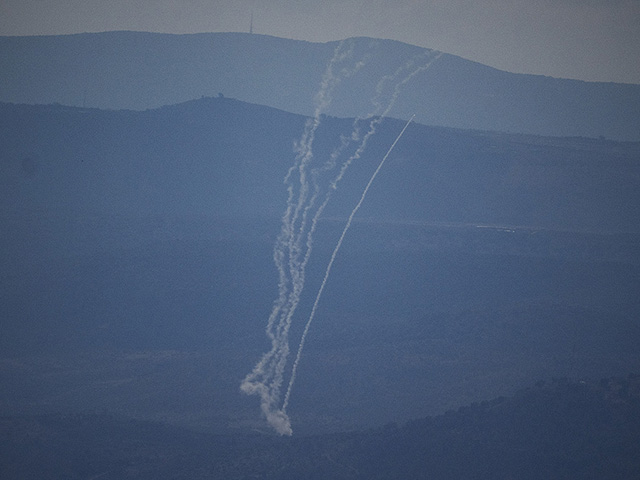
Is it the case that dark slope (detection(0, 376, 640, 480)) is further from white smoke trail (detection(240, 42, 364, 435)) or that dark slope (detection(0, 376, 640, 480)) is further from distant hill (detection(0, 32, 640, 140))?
Answer: distant hill (detection(0, 32, 640, 140))

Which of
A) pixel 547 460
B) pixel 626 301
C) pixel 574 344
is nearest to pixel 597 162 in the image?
pixel 626 301

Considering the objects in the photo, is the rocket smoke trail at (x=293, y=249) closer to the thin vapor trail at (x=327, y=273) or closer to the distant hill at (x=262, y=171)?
the thin vapor trail at (x=327, y=273)

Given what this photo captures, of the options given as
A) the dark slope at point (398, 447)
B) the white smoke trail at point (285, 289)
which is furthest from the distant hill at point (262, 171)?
the dark slope at point (398, 447)

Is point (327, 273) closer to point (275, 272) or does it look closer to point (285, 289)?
point (285, 289)

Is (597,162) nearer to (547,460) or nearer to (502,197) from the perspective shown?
(502,197)

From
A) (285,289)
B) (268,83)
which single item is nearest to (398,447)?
(285,289)
